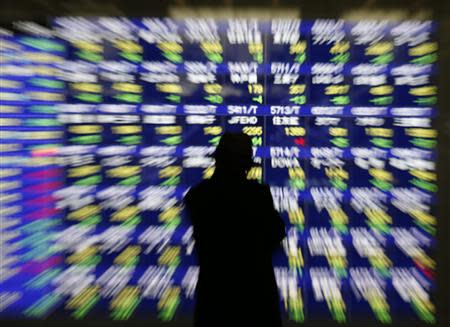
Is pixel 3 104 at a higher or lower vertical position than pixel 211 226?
higher

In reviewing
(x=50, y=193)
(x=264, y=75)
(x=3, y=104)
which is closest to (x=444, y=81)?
(x=264, y=75)

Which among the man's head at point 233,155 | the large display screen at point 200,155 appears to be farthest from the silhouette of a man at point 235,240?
the large display screen at point 200,155

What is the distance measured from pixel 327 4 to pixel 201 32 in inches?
39.2

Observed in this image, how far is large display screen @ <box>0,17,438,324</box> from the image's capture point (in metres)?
3.53

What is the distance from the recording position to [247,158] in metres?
2.32

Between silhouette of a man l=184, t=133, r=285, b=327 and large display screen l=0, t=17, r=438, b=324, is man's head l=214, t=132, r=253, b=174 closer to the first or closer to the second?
silhouette of a man l=184, t=133, r=285, b=327

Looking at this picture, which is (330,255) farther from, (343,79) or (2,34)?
(2,34)

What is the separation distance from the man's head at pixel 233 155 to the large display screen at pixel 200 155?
1.25 metres

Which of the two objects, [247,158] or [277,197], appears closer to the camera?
[247,158]

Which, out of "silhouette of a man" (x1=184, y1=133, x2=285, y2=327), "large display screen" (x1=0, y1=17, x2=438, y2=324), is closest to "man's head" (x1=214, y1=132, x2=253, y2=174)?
"silhouette of a man" (x1=184, y1=133, x2=285, y2=327)

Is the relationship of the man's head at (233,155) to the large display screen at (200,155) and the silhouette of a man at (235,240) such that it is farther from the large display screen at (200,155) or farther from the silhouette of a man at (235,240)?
the large display screen at (200,155)

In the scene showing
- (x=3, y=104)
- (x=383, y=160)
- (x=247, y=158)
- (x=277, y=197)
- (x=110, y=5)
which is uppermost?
(x=110, y=5)

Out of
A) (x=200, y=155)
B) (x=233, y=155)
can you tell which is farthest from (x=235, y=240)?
(x=200, y=155)

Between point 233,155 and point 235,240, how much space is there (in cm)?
43
